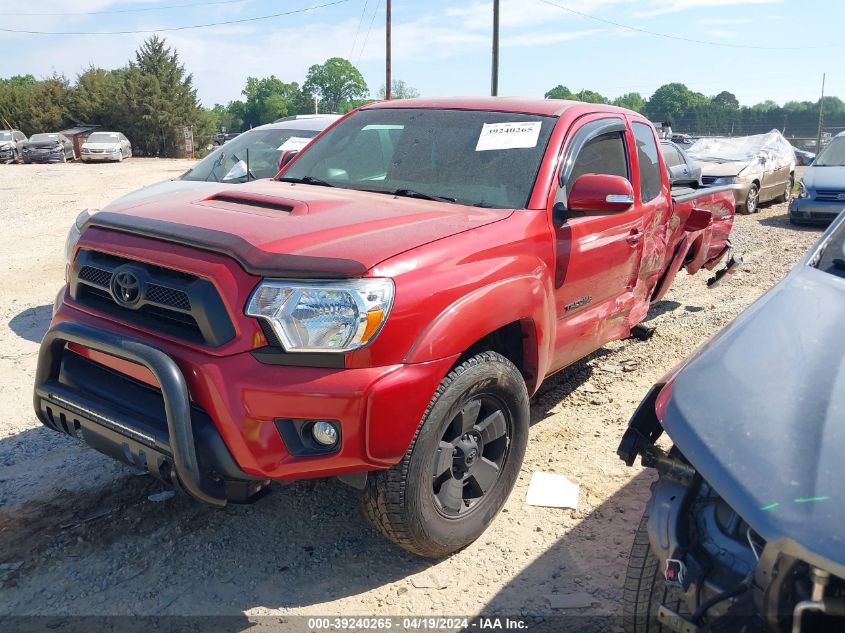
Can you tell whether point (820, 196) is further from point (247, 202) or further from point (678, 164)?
point (247, 202)

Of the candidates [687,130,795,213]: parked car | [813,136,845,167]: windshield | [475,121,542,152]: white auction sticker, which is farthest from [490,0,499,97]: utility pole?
[475,121,542,152]: white auction sticker

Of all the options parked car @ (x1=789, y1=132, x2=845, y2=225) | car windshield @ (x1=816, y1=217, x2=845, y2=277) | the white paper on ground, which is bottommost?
the white paper on ground

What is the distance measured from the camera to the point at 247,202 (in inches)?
126

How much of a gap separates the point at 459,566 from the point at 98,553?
5.12ft

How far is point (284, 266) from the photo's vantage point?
246 cm

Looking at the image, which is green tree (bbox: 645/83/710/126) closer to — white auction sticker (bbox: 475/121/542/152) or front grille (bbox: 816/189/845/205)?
front grille (bbox: 816/189/845/205)

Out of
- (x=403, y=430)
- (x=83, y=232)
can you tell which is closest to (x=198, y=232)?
(x=83, y=232)

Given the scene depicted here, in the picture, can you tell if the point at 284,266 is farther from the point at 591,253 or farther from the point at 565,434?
the point at 565,434

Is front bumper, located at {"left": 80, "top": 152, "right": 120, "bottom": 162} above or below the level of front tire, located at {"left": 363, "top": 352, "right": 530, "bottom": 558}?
above

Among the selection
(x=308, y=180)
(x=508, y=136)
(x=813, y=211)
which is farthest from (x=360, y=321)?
(x=813, y=211)

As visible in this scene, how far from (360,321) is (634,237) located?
2.40m

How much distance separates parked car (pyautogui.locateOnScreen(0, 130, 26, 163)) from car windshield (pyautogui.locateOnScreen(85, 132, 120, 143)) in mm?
2825

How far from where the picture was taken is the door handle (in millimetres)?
4199

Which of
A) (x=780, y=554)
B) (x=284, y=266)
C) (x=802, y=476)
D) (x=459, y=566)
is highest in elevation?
(x=284, y=266)
